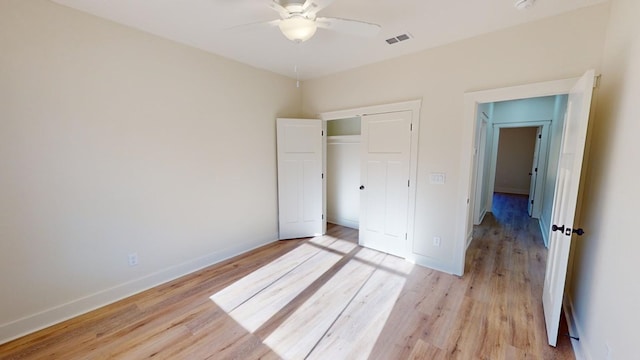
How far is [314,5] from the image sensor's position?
1.61 meters

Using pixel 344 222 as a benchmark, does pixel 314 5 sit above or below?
above

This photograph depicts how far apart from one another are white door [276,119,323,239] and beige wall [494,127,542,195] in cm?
755

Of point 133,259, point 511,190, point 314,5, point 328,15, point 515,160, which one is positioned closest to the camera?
point 314,5

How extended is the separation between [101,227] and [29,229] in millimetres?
441

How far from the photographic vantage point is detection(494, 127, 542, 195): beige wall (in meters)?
7.86

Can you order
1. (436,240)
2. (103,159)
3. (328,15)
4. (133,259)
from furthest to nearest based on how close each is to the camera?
(436,240) → (133,259) → (103,159) → (328,15)

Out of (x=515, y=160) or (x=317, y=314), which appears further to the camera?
(x=515, y=160)

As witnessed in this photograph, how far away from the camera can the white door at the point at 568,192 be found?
1630 mm

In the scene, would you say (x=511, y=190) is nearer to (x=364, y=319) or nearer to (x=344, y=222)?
(x=344, y=222)

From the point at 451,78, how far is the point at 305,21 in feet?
6.04

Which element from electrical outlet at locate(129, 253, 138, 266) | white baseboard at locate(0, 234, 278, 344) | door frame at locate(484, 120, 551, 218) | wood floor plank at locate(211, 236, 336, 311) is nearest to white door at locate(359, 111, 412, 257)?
wood floor plank at locate(211, 236, 336, 311)

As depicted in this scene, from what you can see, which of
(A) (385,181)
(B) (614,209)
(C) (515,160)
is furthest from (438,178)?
(C) (515,160)

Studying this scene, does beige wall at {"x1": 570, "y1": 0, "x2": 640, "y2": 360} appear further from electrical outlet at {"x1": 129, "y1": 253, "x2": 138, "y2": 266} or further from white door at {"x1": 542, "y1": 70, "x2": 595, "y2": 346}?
electrical outlet at {"x1": 129, "y1": 253, "x2": 138, "y2": 266}

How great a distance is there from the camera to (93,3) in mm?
1998
